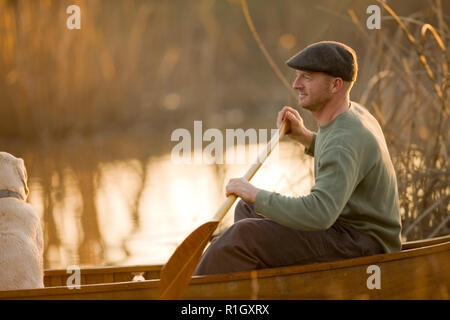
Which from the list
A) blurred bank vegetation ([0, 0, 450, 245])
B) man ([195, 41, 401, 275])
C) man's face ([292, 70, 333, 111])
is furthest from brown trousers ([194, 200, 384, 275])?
blurred bank vegetation ([0, 0, 450, 245])

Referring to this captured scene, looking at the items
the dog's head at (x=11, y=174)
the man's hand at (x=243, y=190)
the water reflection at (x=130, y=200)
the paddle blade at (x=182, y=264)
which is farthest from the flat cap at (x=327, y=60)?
the water reflection at (x=130, y=200)

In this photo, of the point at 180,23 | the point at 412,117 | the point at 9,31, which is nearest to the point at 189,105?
the point at 180,23

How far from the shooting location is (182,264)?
3.04 metres

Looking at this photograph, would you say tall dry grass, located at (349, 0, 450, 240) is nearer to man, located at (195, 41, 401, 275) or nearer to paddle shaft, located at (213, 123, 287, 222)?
paddle shaft, located at (213, 123, 287, 222)

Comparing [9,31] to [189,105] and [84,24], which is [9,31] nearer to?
[84,24]

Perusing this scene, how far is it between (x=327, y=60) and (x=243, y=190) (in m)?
0.58

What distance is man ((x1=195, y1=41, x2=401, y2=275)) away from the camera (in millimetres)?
2895

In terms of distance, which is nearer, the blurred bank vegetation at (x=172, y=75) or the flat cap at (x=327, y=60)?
the flat cap at (x=327, y=60)

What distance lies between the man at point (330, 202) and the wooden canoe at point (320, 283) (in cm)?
5

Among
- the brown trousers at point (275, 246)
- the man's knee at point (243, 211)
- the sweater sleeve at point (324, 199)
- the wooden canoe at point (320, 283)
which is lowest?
the wooden canoe at point (320, 283)

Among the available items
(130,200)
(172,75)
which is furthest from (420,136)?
(172,75)

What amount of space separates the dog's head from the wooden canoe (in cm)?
41

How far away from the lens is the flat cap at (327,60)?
118 inches

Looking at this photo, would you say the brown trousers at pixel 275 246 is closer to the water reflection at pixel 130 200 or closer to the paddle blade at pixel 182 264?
the paddle blade at pixel 182 264
